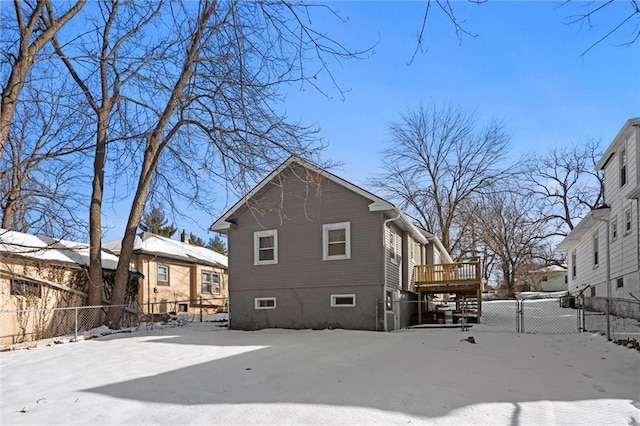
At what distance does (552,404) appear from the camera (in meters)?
6.31

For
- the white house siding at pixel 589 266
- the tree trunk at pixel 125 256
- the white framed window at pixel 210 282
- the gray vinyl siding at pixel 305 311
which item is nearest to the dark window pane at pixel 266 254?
the gray vinyl siding at pixel 305 311

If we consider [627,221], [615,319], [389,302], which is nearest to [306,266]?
[389,302]

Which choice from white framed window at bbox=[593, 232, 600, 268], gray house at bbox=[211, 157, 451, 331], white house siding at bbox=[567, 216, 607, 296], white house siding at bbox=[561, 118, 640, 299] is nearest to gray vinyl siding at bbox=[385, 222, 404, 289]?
gray house at bbox=[211, 157, 451, 331]

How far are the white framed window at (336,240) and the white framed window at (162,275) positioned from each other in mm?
9728

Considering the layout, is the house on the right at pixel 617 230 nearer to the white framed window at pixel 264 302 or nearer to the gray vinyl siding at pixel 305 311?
the gray vinyl siding at pixel 305 311

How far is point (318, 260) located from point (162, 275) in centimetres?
966

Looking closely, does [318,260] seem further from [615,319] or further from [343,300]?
[615,319]

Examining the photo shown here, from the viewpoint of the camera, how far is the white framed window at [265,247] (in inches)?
688

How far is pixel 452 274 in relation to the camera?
1898 cm

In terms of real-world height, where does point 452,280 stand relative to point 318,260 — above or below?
below

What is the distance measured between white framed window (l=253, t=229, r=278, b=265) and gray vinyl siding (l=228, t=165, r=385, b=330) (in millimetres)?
147

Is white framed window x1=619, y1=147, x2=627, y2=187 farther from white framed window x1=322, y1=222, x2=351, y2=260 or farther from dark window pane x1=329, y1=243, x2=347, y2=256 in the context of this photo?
dark window pane x1=329, y1=243, x2=347, y2=256

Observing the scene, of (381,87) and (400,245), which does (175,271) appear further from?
(381,87)

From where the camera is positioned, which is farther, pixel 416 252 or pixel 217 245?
pixel 217 245
